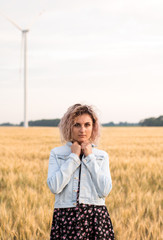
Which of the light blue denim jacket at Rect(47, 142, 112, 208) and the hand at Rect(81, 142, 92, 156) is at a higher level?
the hand at Rect(81, 142, 92, 156)

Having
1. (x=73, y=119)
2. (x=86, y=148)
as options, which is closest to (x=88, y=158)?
(x=86, y=148)

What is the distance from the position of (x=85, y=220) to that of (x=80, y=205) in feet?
0.36

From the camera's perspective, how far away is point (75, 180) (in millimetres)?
2314

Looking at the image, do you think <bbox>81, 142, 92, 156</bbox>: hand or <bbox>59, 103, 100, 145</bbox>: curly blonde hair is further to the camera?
<bbox>59, 103, 100, 145</bbox>: curly blonde hair

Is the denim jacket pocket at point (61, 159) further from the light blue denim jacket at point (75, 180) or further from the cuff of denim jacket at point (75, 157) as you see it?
the cuff of denim jacket at point (75, 157)

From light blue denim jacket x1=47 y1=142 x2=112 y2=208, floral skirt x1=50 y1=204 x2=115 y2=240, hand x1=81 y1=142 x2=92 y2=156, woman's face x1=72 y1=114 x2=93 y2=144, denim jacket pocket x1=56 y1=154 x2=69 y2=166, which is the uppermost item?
woman's face x1=72 y1=114 x2=93 y2=144

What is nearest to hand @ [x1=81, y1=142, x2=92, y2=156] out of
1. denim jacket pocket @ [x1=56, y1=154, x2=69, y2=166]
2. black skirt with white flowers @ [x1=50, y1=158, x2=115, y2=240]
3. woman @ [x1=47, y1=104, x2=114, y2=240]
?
woman @ [x1=47, y1=104, x2=114, y2=240]

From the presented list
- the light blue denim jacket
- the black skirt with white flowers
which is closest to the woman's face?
the light blue denim jacket

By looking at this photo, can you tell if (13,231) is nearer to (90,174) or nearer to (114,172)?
(90,174)

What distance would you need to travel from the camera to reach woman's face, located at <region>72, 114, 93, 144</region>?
2.40 metres

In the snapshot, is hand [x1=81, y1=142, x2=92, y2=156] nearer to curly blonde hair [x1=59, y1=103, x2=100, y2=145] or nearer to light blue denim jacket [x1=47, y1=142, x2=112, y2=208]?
light blue denim jacket [x1=47, y1=142, x2=112, y2=208]

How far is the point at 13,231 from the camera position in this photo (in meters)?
2.96

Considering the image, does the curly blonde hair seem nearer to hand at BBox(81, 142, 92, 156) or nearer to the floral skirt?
hand at BBox(81, 142, 92, 156)

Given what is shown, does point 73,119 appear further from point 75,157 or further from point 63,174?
point 63,174
